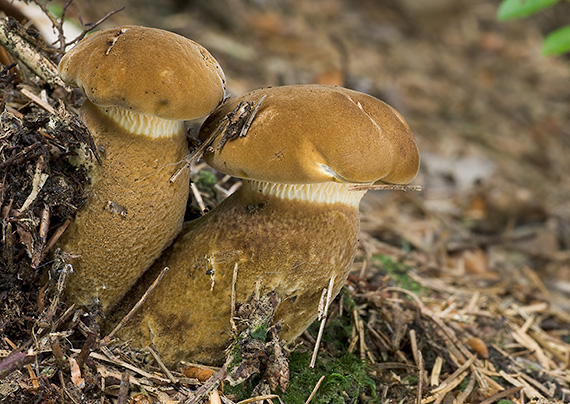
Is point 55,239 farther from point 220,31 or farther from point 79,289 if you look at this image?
point 220,31

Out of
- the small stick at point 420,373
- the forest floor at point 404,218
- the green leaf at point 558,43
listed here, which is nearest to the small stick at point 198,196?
the forest floor at point 404,218

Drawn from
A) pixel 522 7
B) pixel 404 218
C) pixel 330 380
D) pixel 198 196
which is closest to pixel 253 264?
pixel 330 380

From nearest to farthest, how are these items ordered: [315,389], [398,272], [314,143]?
[314,143]
[315,389]
[398,272]

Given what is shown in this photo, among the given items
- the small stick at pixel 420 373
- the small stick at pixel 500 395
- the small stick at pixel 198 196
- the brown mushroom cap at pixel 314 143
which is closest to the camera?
the brown mushroom cap at pixel 314 143

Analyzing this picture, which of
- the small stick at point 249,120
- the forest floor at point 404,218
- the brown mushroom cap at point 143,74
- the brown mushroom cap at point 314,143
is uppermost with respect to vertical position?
the brown mushroom cap at point 143,74

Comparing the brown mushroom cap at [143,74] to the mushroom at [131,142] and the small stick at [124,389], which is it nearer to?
the mushroom at [131,142]

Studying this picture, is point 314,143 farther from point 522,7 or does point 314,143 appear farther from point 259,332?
point 522,7

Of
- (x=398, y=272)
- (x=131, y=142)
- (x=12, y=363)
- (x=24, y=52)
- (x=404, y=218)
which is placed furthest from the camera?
(x=404, y=218)

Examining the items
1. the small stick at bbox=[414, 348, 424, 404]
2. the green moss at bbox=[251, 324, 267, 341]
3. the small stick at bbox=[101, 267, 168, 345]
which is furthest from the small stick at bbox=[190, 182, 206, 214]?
the small stick at bbox=[414, 348, 424, 404]
